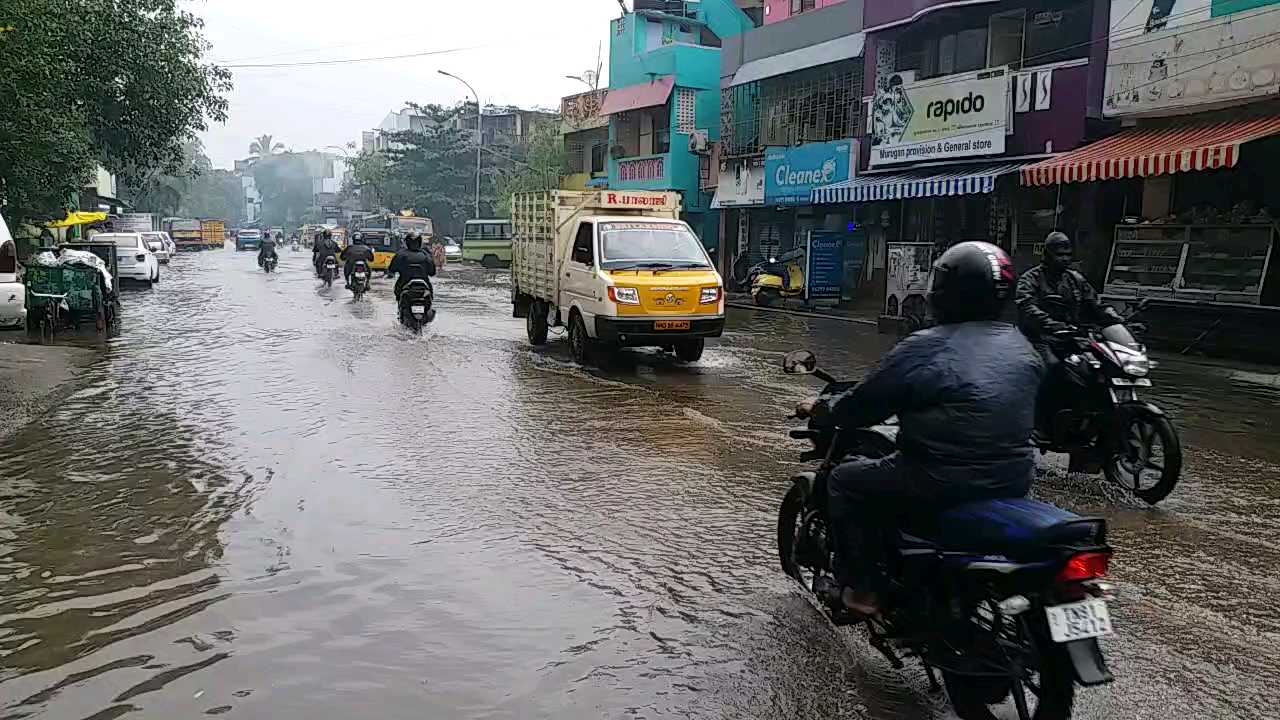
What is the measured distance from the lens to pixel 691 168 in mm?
33250

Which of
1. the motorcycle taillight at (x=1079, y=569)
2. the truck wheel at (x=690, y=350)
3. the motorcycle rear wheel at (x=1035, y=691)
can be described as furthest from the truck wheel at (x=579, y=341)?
the motorcycle taillight at (x=1079, y=569)

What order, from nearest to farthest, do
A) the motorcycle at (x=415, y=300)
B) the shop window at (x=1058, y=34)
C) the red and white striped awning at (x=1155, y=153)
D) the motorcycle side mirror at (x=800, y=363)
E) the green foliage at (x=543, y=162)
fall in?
the motorcycle side mirror at (x=800, y=363) → the red and white striped awning at (x=1155, y=153) → the motorcycle at (x=415, y=300) → the shop window at (x=1058, y=34) → the green foliage at (x=543, y=162)

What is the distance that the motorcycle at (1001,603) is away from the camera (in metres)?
3.12

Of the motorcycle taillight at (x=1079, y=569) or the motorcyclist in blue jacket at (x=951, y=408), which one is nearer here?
the motorcycle taillight at (x=1079, y=569)

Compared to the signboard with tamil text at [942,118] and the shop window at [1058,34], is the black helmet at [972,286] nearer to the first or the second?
the shop window at [1058,34]

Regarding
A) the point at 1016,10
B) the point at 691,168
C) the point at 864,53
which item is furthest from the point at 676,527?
the point at 691,168

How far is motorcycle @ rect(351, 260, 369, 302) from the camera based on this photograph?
940 inches

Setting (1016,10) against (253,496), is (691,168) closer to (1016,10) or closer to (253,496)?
(1016,10)

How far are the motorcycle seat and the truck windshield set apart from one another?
30.9 ft

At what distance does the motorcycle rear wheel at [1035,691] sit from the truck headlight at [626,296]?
8.64 m

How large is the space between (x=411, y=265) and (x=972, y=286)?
1502 cm

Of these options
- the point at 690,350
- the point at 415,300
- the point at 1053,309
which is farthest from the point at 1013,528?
the point at 415,300

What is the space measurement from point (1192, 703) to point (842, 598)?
131cm

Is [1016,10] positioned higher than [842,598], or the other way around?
[1016,10]
